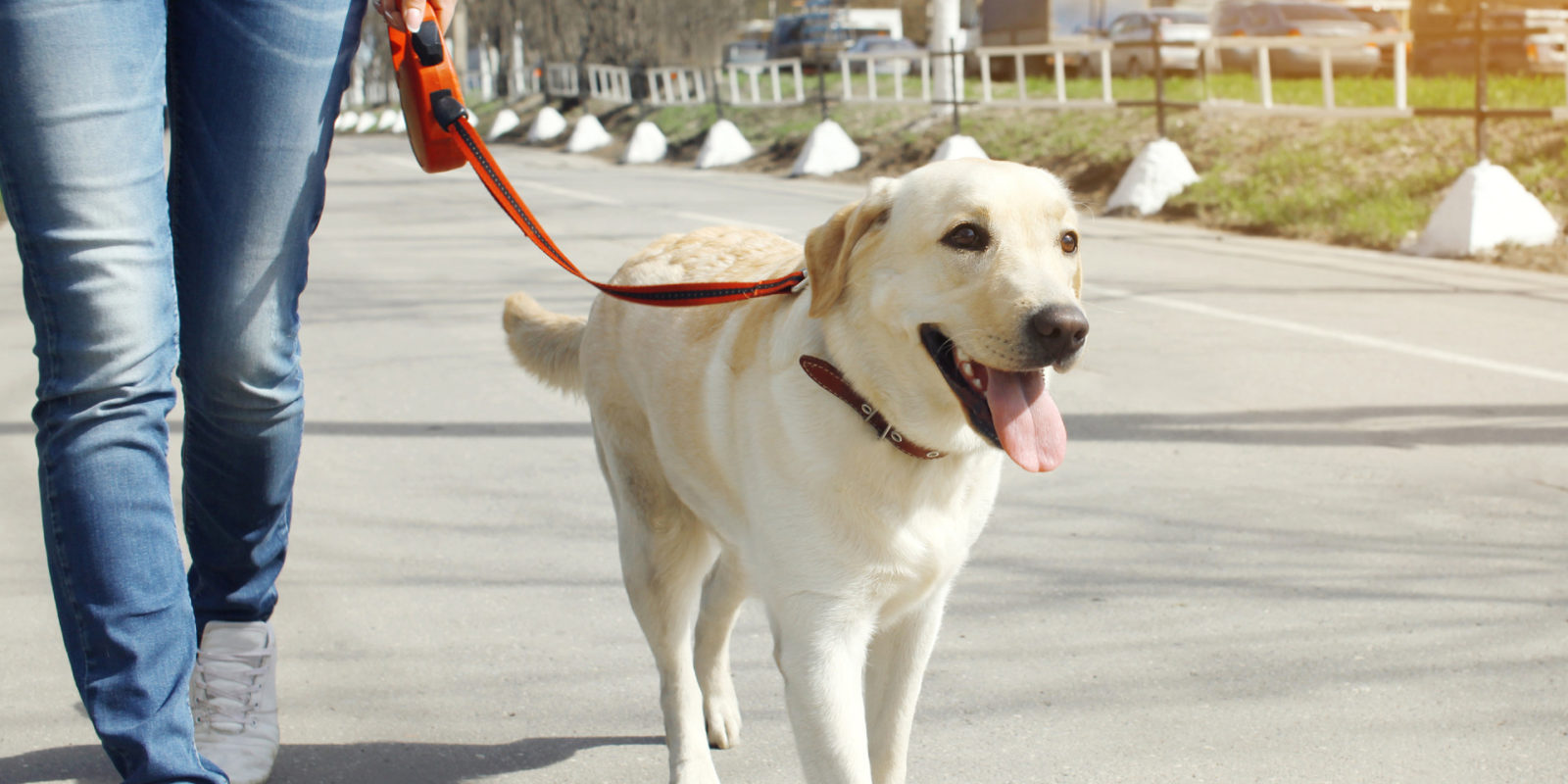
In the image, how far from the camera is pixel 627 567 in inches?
114

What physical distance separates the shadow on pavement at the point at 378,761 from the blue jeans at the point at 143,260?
538mm

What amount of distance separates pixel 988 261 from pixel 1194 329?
206 inches

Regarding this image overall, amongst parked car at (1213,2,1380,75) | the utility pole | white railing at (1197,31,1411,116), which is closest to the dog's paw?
white railing at (1197,31,1411,116)

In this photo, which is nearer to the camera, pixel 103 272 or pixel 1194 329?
pixel 103 272

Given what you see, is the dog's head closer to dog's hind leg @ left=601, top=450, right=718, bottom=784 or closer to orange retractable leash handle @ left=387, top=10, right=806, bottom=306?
orange retractable leash handle @ left=387, top=10, right=806, bottom=306

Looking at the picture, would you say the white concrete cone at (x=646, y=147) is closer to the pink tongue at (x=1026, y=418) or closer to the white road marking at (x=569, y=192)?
the white road marking at (x=569, y=192)

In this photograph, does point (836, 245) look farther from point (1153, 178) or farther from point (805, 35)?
point (805, 35)

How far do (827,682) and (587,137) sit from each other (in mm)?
24481

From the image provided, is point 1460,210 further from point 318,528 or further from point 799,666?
point 799,666

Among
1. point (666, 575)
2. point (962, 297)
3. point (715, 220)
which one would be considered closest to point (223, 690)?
point (666, 575)

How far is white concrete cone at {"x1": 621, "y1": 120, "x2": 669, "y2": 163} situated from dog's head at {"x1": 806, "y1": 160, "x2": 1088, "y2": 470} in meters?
19.9

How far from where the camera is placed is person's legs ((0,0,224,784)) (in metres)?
2.09

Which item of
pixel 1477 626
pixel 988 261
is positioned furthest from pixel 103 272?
pixel 1477 626

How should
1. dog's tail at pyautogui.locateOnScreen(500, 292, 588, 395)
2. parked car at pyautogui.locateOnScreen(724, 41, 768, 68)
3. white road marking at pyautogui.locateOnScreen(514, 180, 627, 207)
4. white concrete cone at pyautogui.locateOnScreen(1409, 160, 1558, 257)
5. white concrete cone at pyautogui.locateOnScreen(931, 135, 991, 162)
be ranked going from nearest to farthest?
dog's tail at pyautogui.locateOnScreen(500, 292, 588, 395), white concrete cone at pyautogui.locateOnScreen(1409, 160, 1558, 257), white road marking at pyautogui.locateOnScreen(514, 180, 627, 207), white concrete cone at pyautogui.locateOnScreen(931, 135, 991, 162), parked car at pyautogui.locateOnScreen(724, 41, 768, 68)
